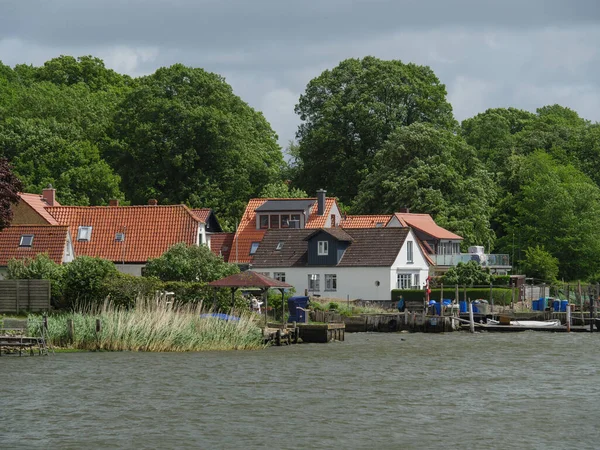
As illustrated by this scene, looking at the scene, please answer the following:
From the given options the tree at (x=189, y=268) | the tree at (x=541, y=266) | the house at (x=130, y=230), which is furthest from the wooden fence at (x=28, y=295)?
the tree at (x=541, y=266)

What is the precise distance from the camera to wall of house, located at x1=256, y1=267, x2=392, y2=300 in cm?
8988

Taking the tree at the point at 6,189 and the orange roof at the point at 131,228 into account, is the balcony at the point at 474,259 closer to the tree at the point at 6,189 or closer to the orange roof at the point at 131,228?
the orange roof at the point at 131,228

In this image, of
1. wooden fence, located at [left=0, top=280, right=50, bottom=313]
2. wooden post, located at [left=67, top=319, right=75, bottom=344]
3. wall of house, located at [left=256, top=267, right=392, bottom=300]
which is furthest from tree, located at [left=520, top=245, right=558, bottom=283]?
wooden post, located at [left=67, top=319, right=75, bottom=344]

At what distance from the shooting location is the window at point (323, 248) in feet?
300

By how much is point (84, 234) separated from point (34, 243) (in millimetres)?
11012

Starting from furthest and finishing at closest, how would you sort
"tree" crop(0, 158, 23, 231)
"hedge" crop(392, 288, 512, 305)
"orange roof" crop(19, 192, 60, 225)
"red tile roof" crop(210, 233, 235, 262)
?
"red tile roof" crop(210, 233, 235, 262), "orange roof" crop(19, 192, 60, 225), "hedge" crop(392, 288, 512, 305), "tree" crop(0, 158, 23, 231)

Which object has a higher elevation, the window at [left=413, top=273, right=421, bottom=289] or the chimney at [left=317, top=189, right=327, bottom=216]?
the chimney at [left=317, top=189, right=327, bottom=216]

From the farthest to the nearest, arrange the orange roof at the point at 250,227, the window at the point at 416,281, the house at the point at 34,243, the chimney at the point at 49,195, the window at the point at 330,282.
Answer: the orange roof at the point at 250,227
the chimney at the point at 49,195
the window at the point at 416,281
the window at the point at 330,282
the house at the point at 34,243

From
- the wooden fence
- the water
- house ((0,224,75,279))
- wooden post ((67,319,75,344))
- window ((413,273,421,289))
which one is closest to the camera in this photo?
the water

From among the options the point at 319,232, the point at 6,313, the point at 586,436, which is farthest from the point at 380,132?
the point at 586,436

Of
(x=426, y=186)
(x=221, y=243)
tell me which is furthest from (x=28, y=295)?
(x=426, y=186)

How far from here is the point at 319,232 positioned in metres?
91.4

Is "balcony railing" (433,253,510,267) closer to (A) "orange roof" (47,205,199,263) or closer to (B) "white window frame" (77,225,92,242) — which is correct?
(A) "orange roof" (47,205,199,263)

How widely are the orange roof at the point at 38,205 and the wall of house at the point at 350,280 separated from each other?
14662 mm
